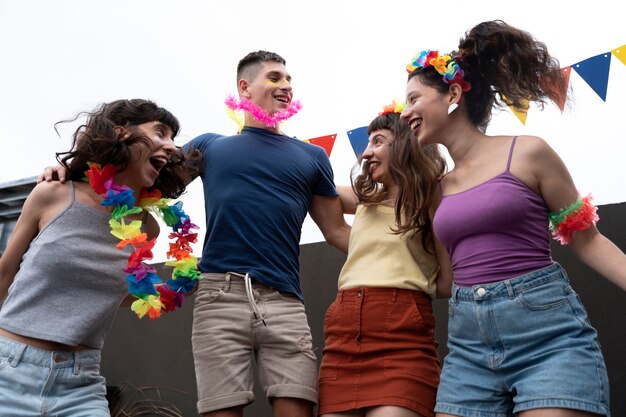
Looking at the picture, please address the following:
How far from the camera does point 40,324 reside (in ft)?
5.77

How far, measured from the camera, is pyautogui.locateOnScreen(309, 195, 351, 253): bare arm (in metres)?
2.43

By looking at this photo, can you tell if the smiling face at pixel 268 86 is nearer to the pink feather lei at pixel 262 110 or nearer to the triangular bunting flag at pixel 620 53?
the pink feather lei at pixel 262 110

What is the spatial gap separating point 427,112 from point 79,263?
107 centimetres

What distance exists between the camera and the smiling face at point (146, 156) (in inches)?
81.0

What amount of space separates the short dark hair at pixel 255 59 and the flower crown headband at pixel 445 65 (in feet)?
2.33

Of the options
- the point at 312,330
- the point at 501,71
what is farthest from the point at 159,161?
the point at 312,330

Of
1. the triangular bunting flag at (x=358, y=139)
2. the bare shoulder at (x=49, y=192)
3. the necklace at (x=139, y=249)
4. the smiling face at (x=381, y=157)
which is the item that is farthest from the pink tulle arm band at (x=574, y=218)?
the bare shoulder at (x=49, y=192)

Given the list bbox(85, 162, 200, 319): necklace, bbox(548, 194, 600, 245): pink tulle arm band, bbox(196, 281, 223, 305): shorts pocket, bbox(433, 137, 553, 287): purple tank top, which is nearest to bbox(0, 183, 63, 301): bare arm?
bbox(85, 162, 200, 319): necklace

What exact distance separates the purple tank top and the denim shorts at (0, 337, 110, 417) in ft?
3.37

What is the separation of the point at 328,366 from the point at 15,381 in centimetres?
89

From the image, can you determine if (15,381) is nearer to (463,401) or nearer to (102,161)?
(102,161)

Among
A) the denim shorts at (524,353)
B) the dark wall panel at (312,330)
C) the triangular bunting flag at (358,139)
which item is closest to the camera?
the denim shorts at (524,353)

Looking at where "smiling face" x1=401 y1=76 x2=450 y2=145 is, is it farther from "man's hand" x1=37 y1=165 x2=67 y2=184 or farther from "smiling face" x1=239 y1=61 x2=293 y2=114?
"man's hand" x1=37 y1=165 x2=67 y2=184

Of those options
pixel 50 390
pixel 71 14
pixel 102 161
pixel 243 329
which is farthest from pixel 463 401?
pixel 71 14
